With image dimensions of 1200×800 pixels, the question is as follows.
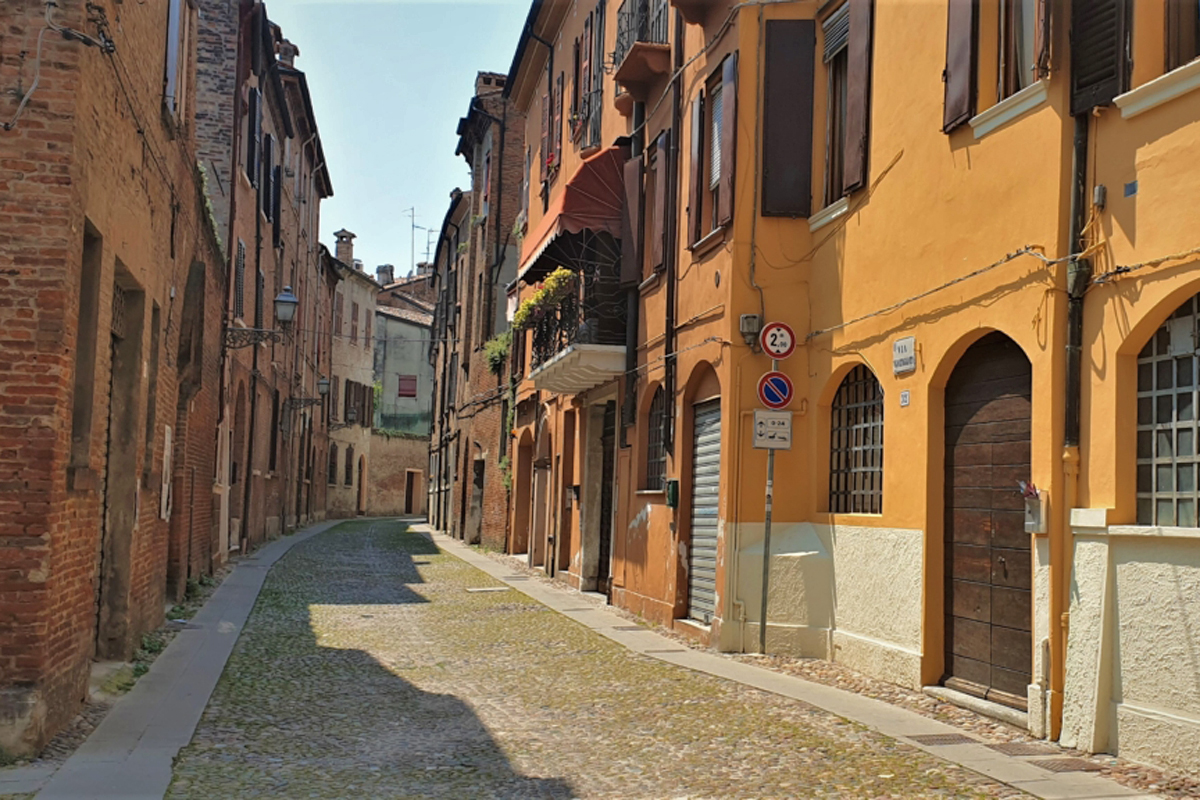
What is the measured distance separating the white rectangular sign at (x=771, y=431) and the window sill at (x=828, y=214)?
1.94 metres

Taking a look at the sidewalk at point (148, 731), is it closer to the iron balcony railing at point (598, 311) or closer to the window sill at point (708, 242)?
the iron balcony railing at point (598, 311)

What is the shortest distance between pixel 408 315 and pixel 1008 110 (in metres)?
53.7

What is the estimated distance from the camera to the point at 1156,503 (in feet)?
23.4

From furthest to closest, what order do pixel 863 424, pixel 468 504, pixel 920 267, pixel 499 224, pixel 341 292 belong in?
pixel 341 292 < pixel 468 504 < pixel 499 224 < pixel 863 424 < pixel 920 267

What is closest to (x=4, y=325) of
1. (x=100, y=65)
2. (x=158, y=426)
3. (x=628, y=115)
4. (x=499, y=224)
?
(x=100, y=65)

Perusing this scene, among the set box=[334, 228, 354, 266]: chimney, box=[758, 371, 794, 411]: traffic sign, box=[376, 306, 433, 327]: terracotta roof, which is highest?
box=[334, 228, 354, 266]: chimney

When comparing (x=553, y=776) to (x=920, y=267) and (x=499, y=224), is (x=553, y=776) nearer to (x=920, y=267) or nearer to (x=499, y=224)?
(x=920, y=267)

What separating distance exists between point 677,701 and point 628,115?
10.1 metres

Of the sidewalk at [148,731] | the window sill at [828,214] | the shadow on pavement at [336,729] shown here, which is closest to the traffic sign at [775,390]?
the window sill at [828,214]

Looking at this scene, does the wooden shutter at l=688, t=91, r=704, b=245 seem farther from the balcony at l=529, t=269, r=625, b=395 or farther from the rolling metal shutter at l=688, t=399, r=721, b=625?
the balcony at l=529, t=269, r=625, b=395

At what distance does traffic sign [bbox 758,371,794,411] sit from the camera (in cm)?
1141

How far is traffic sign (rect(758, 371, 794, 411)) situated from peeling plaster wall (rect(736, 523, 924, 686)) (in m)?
1.28

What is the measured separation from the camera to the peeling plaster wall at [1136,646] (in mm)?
6648

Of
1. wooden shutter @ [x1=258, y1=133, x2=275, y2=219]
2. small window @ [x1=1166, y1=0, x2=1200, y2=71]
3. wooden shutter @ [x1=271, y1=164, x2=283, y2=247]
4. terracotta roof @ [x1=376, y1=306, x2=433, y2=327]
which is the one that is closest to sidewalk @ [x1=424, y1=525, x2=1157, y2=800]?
small window @ [x1=1166, y1=0, x2=1200, y2=71]
